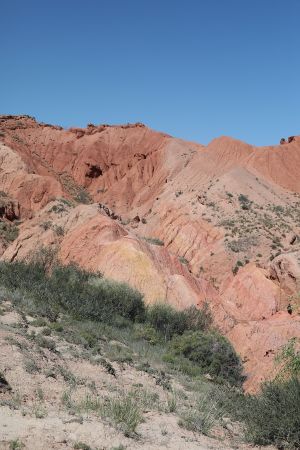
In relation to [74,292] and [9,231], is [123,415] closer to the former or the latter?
[74,292]

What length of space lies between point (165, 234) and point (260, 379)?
27997 mm

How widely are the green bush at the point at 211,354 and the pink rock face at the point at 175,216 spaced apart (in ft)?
2.51

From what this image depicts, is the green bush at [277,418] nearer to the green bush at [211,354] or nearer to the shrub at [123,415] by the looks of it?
the shrub at [123,415]

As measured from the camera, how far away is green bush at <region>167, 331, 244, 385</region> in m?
18.2

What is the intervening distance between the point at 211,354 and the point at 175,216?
27.5 meters

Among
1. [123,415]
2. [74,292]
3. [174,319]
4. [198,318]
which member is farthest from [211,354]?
[123,415]

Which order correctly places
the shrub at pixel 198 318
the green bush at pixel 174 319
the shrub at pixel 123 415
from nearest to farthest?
the shrub at pixel 123 415 < the green bush at pixel 174 319 < the shrub at pixel 198 318

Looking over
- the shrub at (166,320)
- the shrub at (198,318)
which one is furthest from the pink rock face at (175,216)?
the shrub at (166,320)

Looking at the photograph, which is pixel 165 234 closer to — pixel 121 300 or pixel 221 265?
pixel 221 265

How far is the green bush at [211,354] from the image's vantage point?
59.9 feet

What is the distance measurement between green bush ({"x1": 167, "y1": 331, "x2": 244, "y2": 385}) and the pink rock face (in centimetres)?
77

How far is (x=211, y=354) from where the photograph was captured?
62.1 ft

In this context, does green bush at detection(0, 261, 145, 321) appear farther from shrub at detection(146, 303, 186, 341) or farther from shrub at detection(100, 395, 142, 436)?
shrub at detection(100, 395, 142, 436)

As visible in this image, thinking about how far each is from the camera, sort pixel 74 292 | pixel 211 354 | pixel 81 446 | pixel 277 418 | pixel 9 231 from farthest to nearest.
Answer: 1. pixel 9 231
2. pixel 74 292
3. pixel 211 354
4. pixel 277 418
5. pixel 81 446
